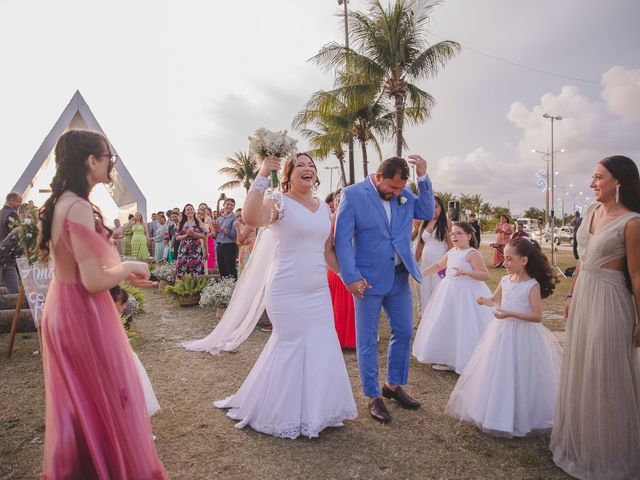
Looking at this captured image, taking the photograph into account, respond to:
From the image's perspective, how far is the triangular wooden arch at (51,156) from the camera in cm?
1673

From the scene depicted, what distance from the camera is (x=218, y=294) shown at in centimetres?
877

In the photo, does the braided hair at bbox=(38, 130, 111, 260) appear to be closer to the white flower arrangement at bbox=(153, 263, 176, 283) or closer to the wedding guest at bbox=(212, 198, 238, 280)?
the wedding guest at bbox=(212, 198, 238, 280)

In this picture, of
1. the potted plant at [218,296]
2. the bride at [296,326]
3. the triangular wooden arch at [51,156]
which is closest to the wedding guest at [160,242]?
the triangular wooden arch at [51,156]

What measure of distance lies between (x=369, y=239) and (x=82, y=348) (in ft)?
8.15

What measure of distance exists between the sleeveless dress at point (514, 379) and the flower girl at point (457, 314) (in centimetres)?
139

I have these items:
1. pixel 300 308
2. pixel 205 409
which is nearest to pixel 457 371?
pixel 300 308

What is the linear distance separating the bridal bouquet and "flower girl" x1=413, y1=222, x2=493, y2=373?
96.4 inches

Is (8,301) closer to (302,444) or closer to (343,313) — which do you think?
(343,313)

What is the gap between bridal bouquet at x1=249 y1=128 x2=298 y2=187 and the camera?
364cm

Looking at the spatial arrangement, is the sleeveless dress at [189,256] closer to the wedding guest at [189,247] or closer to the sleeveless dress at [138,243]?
the wedding guest at [189,247]

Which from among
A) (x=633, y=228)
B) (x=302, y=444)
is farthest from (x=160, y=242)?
(x=633, y=228)

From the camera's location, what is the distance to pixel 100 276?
221 centimetres

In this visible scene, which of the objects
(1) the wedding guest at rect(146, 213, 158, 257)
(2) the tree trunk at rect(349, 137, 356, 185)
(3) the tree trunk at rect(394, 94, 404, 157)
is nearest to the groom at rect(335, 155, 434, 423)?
(3) the tree trunk at rect(394, 94, 404, 157)

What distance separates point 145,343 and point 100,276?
196 inches
